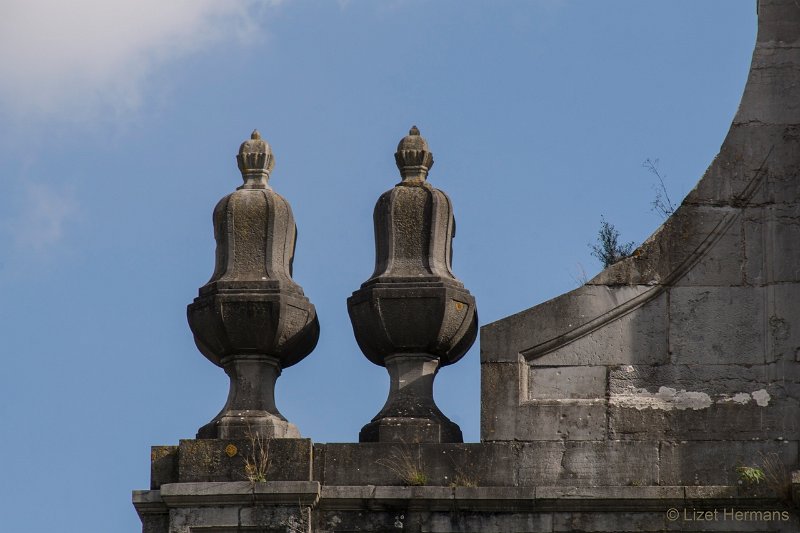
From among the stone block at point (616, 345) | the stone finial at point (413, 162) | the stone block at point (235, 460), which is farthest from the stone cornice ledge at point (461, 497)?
the stone finial at point (413, 162)

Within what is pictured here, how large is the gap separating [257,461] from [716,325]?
341 cm

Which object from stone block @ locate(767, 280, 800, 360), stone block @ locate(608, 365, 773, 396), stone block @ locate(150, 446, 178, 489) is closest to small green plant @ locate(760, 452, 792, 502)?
stone block @ locate(608, 365, 773, 396)

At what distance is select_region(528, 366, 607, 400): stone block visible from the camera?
62.1ft

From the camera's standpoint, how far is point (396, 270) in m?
19.3

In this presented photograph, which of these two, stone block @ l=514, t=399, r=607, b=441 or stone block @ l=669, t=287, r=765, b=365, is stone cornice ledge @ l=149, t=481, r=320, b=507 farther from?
stone block @ l=669, t=287, r=765, b=365

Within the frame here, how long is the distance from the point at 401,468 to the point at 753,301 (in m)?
2.81

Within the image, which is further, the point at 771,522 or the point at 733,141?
the point at 733,141

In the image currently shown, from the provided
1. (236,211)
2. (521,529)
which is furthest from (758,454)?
(236,211)

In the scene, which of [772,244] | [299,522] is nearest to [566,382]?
[772,244]

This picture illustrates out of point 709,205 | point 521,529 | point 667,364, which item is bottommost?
point 521,529

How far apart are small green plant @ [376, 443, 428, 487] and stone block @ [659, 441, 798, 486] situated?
5.53ft

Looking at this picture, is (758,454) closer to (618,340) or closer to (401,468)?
(618,340)

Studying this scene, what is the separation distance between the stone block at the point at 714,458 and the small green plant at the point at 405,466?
1.69 meters

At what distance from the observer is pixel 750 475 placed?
725 inches
